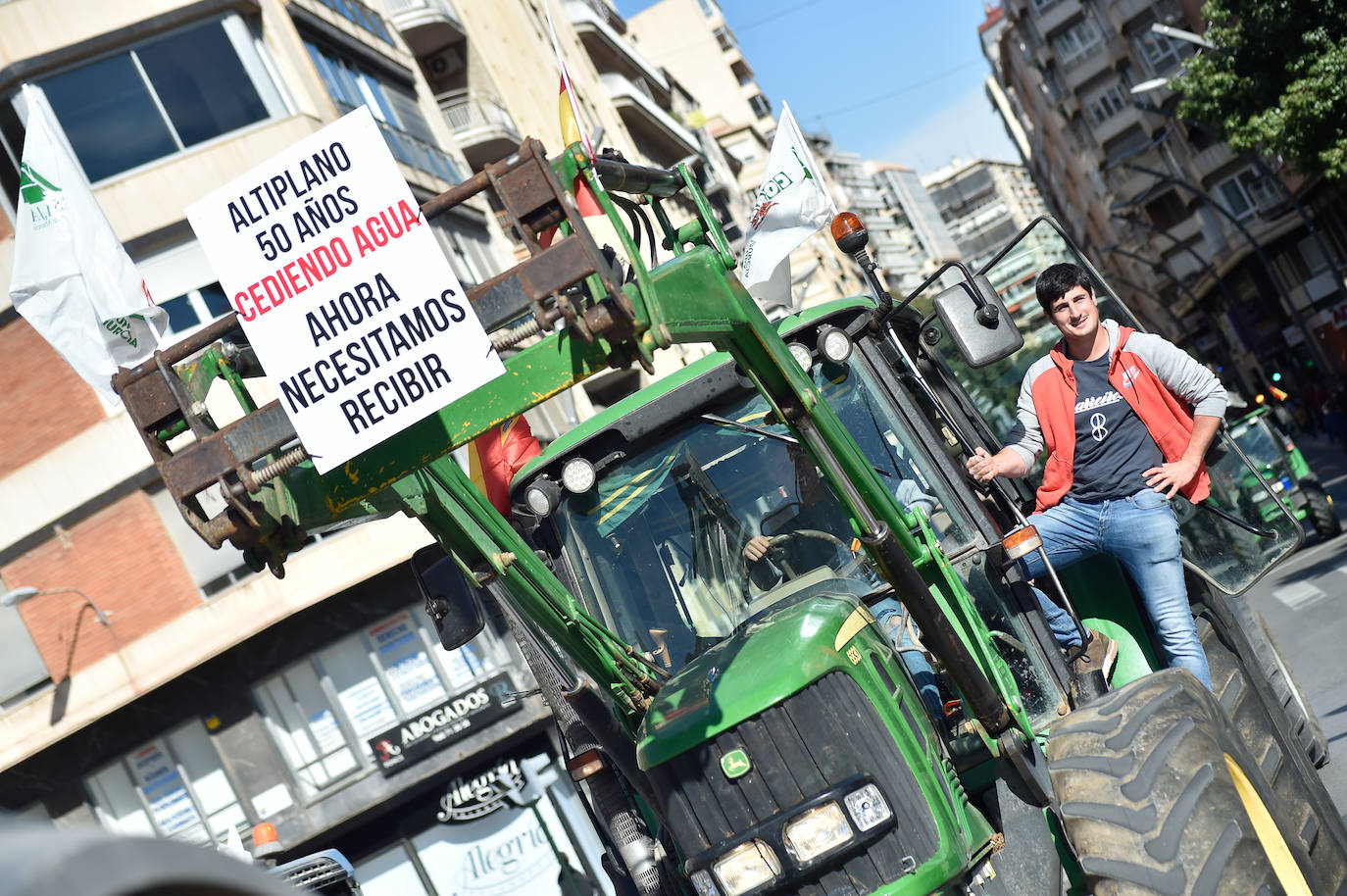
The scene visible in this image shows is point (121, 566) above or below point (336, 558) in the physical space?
above

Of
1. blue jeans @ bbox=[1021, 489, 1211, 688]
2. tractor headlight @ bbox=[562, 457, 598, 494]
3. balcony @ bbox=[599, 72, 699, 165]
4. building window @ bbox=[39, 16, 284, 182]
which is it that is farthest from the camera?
balcony @ bbox=[599, 72, 699, 165]

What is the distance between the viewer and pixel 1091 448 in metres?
4.81

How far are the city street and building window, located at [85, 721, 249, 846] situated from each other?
1397 centimetres

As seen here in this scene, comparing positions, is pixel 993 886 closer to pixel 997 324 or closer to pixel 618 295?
pixel 997 324

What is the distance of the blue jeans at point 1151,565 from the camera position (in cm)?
462

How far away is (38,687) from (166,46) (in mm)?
9356

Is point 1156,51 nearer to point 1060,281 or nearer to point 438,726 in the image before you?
point 438,726

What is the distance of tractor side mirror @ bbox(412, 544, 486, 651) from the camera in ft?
16.5

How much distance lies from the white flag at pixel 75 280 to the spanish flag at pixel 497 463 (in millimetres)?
1417

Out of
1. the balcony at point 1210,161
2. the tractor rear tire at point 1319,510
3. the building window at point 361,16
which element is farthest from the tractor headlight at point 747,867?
the balcony at point 1210,161

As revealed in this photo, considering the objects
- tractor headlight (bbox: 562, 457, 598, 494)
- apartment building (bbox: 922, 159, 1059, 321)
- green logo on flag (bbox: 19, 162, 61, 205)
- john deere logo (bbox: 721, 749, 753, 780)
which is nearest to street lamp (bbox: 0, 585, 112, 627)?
green logo on flag (bbox: 19, 162, 61, 205)

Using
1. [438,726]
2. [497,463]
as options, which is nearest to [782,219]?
[497,463]

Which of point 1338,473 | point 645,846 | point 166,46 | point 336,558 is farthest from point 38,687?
point 1338,473

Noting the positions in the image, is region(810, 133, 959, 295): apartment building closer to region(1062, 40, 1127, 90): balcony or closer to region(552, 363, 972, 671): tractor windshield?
region(1062, 40, 1127, 90): balcony
